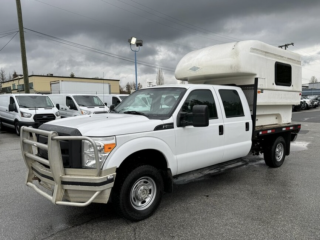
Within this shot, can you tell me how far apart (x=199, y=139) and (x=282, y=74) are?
345cm

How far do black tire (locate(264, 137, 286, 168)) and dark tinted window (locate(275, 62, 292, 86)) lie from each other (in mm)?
1379

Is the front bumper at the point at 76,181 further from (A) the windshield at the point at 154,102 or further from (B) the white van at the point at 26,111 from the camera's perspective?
(B) the white van at the point at 26,111

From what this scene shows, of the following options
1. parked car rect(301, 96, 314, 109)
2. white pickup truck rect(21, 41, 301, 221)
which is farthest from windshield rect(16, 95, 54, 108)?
parked car rect(301, 96, 314, 109)

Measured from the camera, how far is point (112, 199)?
3457mm

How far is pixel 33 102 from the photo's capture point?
12352 mm

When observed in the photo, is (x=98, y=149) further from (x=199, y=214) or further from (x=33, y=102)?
(x=33, y=102)

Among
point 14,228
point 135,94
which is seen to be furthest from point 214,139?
point 14,228

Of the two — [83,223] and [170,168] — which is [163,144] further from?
[83,223]

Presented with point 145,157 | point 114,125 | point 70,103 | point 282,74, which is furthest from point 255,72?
point 70,103

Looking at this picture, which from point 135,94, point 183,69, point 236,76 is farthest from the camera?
point 183,69

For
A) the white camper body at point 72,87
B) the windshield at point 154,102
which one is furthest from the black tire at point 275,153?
the white camper body at point 72,87

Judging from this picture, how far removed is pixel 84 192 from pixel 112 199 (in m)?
0.46

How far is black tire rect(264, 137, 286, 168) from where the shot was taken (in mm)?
6227

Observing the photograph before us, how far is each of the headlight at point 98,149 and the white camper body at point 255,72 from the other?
329 centimetres
